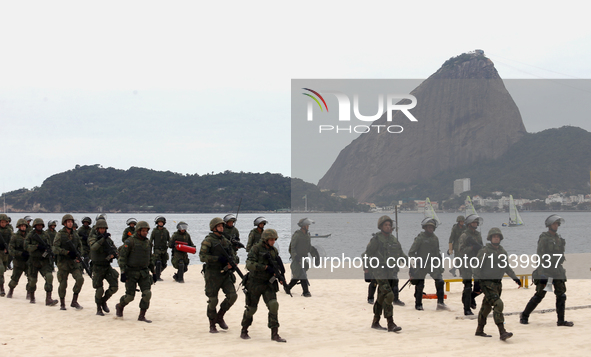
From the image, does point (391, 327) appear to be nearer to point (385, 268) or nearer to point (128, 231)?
point (385, 268)

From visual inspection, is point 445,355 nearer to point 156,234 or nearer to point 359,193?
point 156,234

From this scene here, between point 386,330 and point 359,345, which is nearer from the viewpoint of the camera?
point 359,345

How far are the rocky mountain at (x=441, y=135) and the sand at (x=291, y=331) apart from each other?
44103 millimetres

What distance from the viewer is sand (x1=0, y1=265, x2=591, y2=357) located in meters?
8.89

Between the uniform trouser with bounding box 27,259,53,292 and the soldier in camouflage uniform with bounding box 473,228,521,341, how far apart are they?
32.9ft

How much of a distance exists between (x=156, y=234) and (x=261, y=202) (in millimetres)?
109549

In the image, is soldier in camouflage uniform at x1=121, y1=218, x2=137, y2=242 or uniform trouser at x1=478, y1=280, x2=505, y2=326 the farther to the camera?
soldier in camouflage uniform at x1=121, y1=218, x2=137, y2=242

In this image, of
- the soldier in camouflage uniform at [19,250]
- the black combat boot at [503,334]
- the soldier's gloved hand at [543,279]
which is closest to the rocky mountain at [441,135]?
the soldier in camouflage uniform at [19,250]

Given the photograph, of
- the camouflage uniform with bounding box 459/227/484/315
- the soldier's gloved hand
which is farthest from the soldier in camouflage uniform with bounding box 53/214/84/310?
the soldier's gloved hand

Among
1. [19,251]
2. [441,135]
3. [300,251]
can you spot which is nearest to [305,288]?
[300,251]

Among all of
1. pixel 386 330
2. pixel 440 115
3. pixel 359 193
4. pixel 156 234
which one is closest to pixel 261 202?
pixel 440 115

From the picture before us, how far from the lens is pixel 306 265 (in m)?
15.7

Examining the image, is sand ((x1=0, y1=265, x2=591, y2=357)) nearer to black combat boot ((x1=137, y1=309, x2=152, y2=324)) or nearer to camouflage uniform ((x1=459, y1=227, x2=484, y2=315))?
black combat boot ((x1=137, y1=309, x2=152, y2=324))

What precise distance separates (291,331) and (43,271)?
687 centimetres
